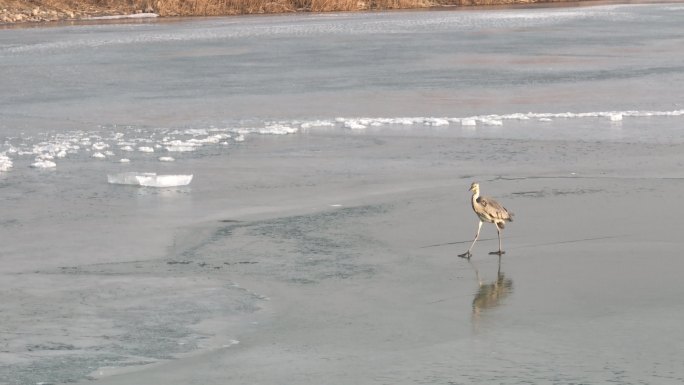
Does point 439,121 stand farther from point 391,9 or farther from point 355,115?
point 391,9

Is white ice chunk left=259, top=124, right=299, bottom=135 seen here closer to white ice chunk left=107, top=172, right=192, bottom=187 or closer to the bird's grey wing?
white ice chunk left=107, top=172, right=192, bottom=187

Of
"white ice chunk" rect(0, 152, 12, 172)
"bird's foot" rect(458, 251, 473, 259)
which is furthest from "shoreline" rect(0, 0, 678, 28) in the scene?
"bird's foot" rect(458, 251, 473, 259)

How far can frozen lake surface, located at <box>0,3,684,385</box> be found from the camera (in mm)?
6086

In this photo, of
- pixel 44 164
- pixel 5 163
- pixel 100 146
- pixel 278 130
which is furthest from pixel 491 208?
pixel 278 130

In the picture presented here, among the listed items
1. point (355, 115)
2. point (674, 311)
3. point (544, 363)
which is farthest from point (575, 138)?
point (544, 363)

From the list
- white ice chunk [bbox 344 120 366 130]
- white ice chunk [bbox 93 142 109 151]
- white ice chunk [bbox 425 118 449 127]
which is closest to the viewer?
white ice chunk [bbox 93 142 109 151]

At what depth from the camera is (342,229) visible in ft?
28.8

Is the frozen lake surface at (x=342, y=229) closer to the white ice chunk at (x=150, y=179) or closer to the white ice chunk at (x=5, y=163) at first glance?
the white ice chunk at (x=5, y=163)

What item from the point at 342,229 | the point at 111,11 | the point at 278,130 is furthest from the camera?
the point at 111,11

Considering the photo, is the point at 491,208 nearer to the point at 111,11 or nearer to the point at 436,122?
the point at 436,122

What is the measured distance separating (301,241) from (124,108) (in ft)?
26.6

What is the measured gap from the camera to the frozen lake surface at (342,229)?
6.09m

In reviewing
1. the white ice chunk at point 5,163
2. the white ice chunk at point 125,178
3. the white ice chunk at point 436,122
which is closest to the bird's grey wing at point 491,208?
the white ice chunk at point 125,178

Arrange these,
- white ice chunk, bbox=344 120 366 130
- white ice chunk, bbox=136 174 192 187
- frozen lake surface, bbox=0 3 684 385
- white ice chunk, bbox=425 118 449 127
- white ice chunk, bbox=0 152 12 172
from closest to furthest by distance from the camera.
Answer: frozen lake surface, bbox=0 3 684 385
white ice chunk, bbox=136 174 192 187
white ice chunk, bbox=0 152 12 172
white ice chunk, bbox=344 120 366 130
white ice chunk, bbox=425 118 449 127
